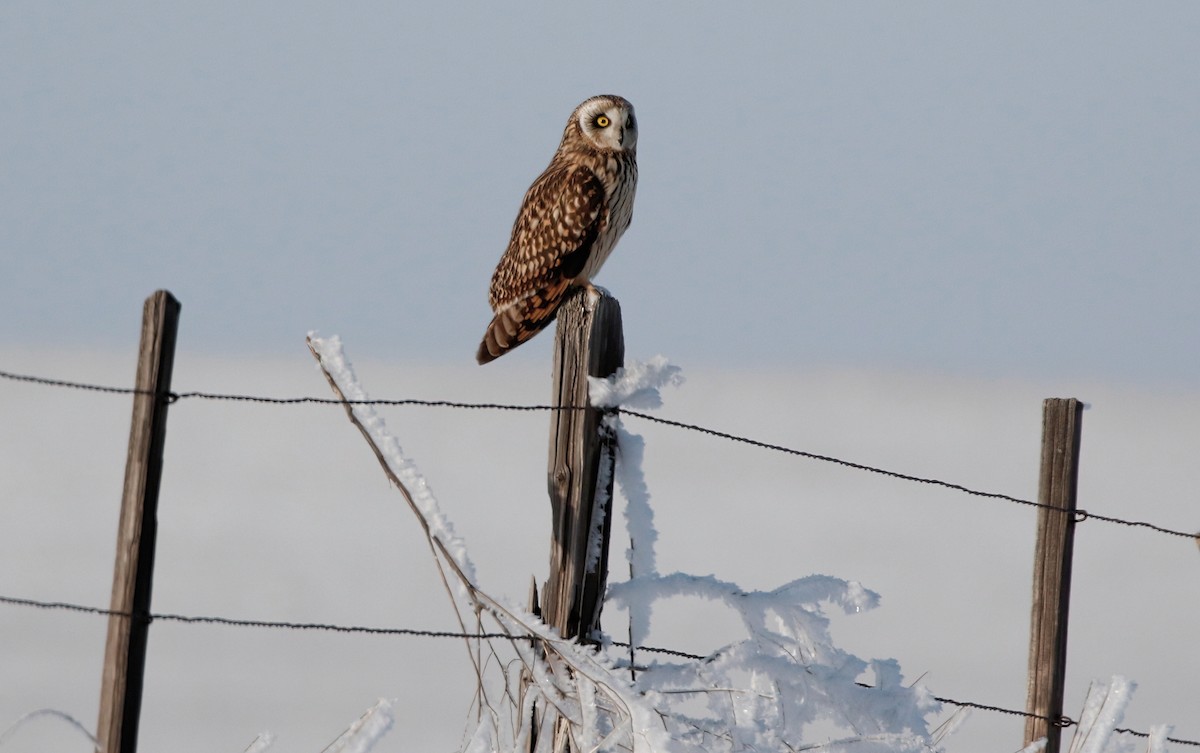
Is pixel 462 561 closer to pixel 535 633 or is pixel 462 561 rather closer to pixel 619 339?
pixel 535 633

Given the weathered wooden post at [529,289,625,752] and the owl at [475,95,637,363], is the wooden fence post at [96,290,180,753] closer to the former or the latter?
the weathered wooden post at [529,289,625,752]

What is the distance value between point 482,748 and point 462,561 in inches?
16.5

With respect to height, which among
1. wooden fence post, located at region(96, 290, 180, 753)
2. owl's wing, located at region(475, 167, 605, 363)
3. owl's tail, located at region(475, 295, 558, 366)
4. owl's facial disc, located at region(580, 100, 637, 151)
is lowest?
wooden fence post, located at region(96, 290, 180, 753)

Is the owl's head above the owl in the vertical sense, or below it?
above

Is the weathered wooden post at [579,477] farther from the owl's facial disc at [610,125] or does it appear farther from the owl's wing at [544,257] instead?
the owl's facial disc at [610,125]

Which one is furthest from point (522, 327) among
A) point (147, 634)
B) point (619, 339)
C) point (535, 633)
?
point (147, 634)

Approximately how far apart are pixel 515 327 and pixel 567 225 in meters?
0.46

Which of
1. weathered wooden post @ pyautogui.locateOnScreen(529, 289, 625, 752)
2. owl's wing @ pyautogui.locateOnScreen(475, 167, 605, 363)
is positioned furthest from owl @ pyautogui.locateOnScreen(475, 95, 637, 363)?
weathered wooden post @ pyautogui.locateOnScreen(529, 289, 625, 752)

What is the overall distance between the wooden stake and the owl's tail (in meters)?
1.91

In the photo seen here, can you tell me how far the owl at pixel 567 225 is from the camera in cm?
552

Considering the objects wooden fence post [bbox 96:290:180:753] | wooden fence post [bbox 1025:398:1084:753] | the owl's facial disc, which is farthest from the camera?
the owl's facial disc

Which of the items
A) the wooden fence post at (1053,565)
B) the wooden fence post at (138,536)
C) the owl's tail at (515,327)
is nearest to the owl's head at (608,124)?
the owl's tail at (515,327)

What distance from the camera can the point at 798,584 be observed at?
3.73 m

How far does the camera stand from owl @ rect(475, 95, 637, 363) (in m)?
5.52
